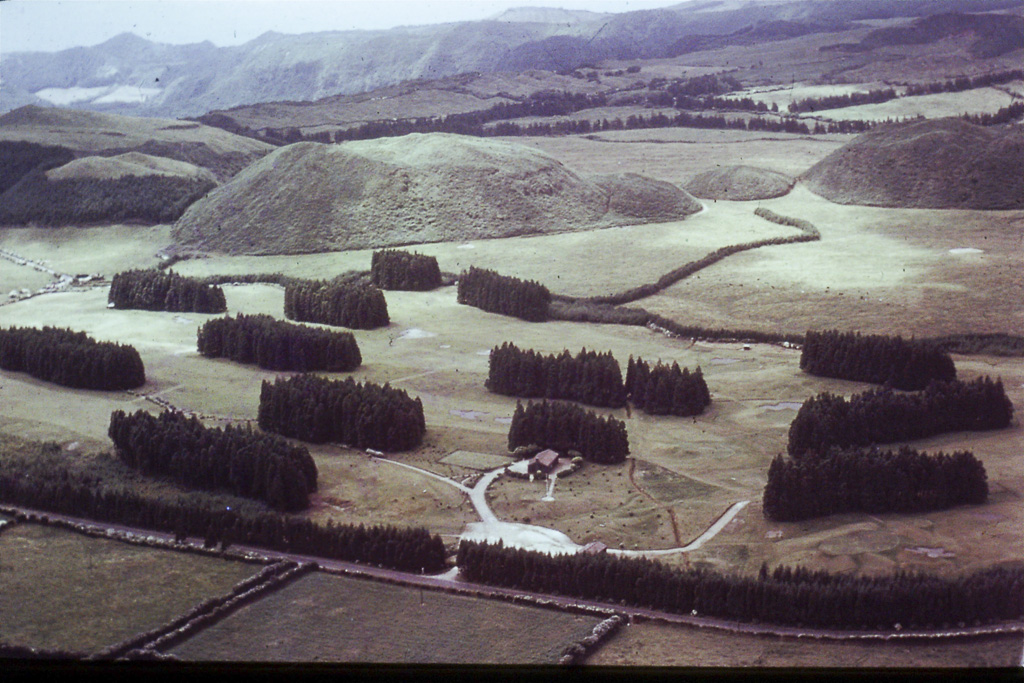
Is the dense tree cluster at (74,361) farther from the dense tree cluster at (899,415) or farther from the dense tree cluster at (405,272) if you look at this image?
the dense tree cluster at (899,415)

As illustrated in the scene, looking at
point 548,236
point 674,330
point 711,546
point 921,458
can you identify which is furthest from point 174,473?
point 548,236

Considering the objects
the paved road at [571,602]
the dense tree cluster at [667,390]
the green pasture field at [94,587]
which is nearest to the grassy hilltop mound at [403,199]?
the dense tree cluster at [667,390]

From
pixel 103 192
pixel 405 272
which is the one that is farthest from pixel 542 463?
pixel 103 192

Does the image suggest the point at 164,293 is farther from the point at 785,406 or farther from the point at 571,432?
the point at 785,406

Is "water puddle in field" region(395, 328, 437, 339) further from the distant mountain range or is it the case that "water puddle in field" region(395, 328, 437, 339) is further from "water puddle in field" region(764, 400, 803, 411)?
"water puddle in field" region(764, 400, 803, 411)

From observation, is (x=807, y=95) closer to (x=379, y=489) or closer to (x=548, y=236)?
(x=548, y=236)

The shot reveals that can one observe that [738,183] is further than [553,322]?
Yes
